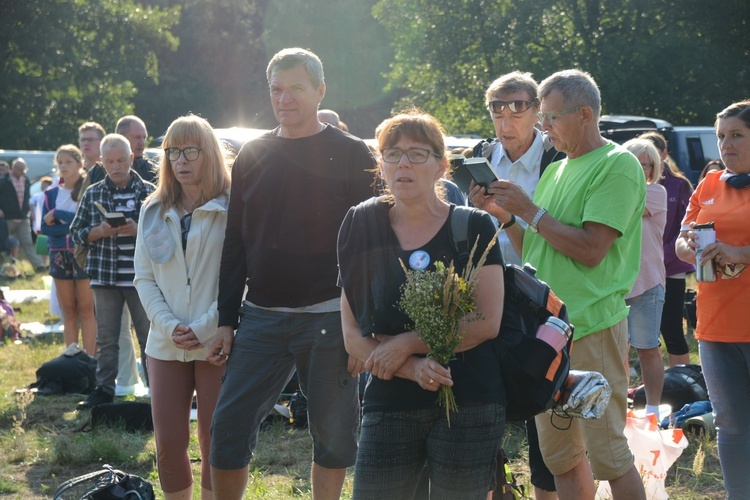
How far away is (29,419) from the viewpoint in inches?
280

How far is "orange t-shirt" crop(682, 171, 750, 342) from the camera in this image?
397 centimetres

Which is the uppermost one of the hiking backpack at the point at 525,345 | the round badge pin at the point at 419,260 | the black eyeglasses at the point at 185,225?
the round badge pin at the point at 419,260

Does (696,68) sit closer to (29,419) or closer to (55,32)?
(55,32)

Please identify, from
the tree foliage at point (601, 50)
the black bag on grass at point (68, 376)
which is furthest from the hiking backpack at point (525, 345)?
the tree foliage at point (601, 50)

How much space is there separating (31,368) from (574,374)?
7.06 meters

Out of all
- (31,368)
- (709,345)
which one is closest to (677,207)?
(709,345)

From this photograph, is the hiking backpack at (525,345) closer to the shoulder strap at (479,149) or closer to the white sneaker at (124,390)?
the shoulder strap at (479,149)

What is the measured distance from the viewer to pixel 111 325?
7.10 m

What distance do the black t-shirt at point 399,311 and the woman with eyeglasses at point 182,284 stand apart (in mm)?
1377

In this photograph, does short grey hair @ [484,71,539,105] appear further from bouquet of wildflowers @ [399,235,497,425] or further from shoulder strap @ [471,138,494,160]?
bouquet of wildflowers @ [399,235,497,425]

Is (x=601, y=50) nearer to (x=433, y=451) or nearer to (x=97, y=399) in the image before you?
(x=97, y=399)

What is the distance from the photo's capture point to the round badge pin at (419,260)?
2.97m

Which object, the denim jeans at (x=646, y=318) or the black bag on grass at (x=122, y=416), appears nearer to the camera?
the denim jeans at (x=646, y=318)

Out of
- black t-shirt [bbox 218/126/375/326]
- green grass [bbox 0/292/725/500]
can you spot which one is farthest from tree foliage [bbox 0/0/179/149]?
black t-shirt [bbox 218/126/375/326]
